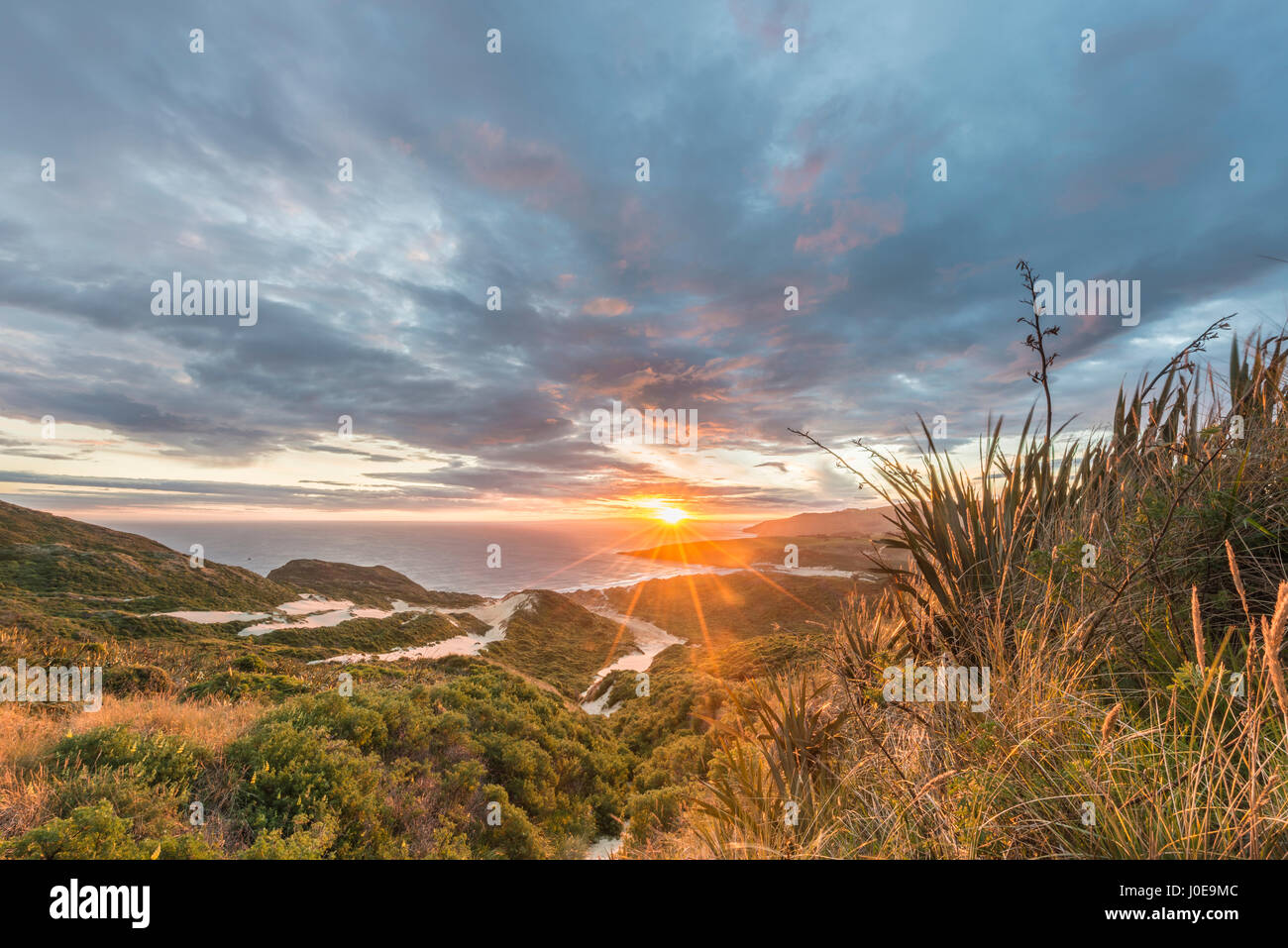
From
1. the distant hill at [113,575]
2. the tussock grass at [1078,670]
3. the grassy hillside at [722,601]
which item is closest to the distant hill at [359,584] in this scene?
the distant hill at [113,575]

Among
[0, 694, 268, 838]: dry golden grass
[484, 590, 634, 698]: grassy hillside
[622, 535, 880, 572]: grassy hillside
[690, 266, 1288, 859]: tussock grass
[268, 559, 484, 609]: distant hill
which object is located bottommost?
[484, 590, 634, 698]: grassy hillside

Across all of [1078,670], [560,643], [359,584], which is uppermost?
[1078,670]

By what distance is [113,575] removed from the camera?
3625cm

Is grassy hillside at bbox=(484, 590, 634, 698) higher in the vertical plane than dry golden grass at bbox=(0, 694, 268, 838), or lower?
lower

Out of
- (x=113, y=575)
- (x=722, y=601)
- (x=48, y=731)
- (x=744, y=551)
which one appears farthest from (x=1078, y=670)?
(x=744, y=551)

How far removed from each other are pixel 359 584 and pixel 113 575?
22.4 m

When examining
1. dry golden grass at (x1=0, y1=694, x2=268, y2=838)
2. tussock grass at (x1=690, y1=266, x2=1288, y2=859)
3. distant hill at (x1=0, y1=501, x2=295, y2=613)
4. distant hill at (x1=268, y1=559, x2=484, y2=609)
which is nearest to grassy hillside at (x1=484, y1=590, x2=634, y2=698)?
distant hill at (x1=268, y1=559, x2=484, y2=609)

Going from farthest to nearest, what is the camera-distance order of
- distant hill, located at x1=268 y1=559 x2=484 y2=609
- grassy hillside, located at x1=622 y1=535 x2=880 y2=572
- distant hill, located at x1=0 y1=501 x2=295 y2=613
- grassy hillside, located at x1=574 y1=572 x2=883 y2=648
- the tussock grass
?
distant hill, located at x1=268 y1=559 x2=484 y2=609 < grassy hillside, located at x1=622 y1=535 x2=880 y2=572 < grassy hillside, located at x1=574 y1=572 x2=883 y2=648 < distant hill, located at x1=0 y1=501 x2=295 y2=613 < the tussock grass

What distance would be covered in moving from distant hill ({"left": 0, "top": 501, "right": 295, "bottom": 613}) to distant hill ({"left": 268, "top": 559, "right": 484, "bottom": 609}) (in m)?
6.28

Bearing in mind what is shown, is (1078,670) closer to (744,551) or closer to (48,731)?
(48,731)

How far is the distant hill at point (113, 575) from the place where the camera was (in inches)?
1253

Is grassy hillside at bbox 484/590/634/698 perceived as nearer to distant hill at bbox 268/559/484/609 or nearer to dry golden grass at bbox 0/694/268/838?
distant hill at bbox 268/559/484/609

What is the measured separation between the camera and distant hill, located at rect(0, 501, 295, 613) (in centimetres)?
3183
